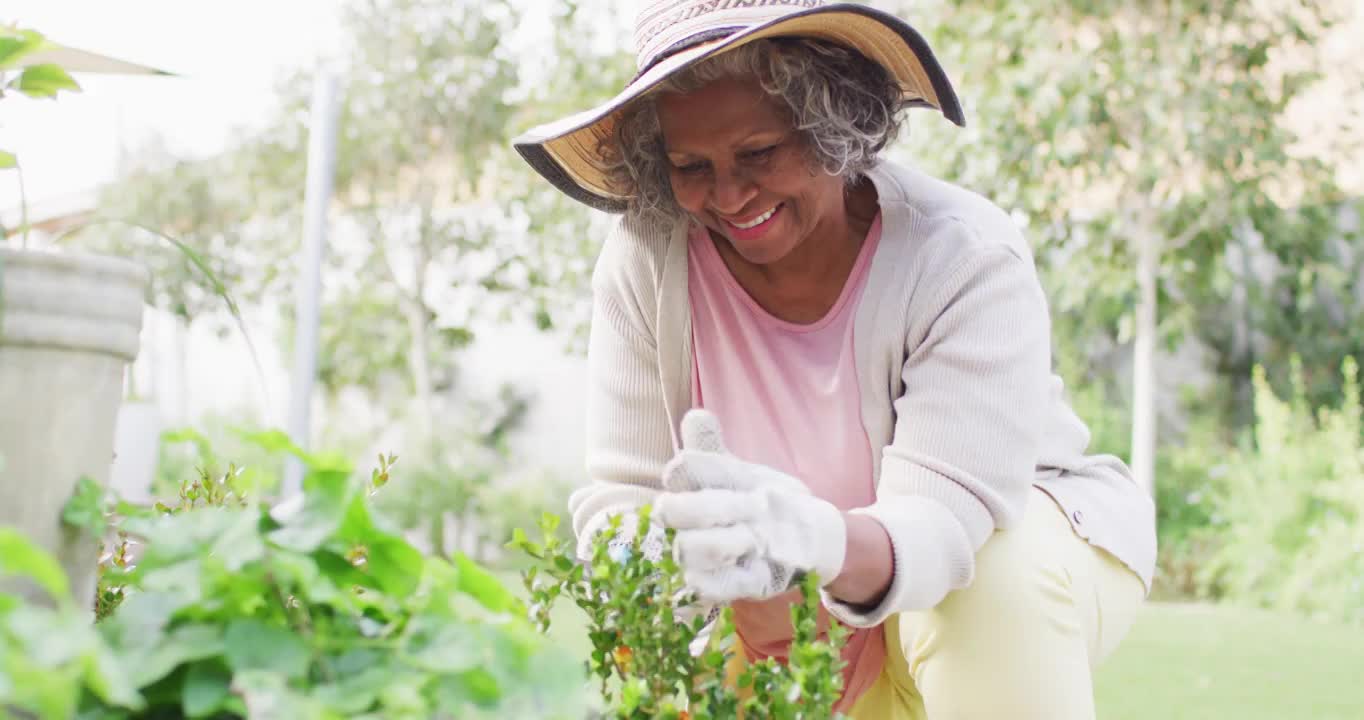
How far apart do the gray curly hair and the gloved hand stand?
663 millimetres

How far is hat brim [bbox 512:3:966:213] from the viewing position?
161 centimetres

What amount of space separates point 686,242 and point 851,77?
39 centimetres

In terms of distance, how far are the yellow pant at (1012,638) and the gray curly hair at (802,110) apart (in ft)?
1.90

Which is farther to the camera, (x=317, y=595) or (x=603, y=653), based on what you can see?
(x=603, y=653)

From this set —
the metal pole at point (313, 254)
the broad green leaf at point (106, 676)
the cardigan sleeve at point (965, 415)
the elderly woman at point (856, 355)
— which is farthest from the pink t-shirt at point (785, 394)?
the metal pole at point (313, 254)

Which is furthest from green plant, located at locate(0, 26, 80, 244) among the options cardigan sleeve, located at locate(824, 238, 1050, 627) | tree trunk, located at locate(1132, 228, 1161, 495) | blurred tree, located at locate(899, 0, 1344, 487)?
tree trunk, located at locate(1132, 228, 1161, 495)

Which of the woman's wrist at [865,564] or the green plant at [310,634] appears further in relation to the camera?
the woman's wrist at [865,564]

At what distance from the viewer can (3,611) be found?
0.68 metres

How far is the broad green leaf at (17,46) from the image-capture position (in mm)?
930

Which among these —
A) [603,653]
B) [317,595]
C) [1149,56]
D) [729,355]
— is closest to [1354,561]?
[1149,56]

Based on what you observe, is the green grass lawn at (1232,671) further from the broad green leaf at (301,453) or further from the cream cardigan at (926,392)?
the broad green leaf at (301,453)

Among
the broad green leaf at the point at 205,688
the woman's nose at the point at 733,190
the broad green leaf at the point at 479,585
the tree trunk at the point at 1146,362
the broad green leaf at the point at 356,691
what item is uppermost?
the woman's nose at the point at 733,190

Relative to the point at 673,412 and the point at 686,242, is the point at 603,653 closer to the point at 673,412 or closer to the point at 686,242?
the point at 673,412

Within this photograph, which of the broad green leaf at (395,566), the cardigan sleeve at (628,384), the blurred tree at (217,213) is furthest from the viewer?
the blurred tree at (217,213)
